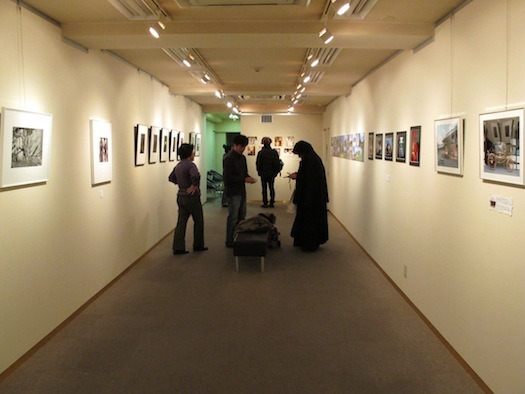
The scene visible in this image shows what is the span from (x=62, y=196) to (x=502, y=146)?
4065 mm

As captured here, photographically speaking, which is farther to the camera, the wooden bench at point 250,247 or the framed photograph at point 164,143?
the framed photograph at point 164,143

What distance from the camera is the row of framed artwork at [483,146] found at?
9.63ft

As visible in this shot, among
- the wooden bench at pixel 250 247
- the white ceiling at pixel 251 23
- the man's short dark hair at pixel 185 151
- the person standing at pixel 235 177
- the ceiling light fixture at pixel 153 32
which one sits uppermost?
the white ceiling at pixel 251 23

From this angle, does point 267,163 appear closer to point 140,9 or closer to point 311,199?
point 311,199

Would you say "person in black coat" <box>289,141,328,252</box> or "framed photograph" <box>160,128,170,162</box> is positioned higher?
"framed photograph" <box>160,128,170,162</box>

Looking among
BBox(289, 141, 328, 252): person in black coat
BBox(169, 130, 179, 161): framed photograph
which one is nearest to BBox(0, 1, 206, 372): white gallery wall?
BBox(169, 130, 179, 161): framed photograph

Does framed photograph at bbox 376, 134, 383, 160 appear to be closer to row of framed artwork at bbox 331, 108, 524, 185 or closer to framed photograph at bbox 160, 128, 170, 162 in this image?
row of framed artwork at bbox 331, 108, 524, 185

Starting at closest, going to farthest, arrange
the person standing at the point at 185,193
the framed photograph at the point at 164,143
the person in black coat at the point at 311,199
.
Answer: the person standing at the point at 185,193
the person in black coat at the point at 311,199
the framed photograph at the point at 164,143

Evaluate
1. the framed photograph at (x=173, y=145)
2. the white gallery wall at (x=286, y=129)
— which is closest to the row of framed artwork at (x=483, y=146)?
the framed photograph at (x=173, y=145)

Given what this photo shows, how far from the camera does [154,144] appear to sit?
8164 millimetres

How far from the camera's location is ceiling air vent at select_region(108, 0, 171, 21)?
3932 mm

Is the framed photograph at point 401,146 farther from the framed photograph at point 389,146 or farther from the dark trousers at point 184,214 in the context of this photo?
the dark trousers at point 184,214

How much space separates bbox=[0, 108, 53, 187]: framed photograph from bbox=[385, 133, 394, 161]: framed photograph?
426cm

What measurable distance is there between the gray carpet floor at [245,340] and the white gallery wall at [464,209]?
0.37m
